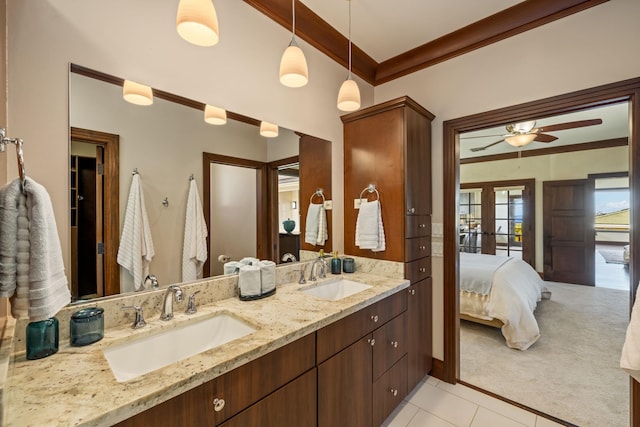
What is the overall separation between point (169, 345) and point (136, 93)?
3.79ft

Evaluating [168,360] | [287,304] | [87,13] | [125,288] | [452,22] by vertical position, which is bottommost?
[168,360]

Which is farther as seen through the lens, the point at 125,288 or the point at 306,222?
the point at 306,222

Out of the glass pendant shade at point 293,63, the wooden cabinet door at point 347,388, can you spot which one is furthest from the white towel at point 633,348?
the glass pendant shade at point 293,63

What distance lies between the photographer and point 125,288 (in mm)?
1229

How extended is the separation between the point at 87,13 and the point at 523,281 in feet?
14.5

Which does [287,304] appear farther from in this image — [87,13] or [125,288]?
[87,13]

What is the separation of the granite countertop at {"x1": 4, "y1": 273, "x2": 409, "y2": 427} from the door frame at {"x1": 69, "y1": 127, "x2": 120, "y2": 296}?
24cm

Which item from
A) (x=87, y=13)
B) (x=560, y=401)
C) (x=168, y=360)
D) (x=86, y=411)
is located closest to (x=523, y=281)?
(x=560, y=401)

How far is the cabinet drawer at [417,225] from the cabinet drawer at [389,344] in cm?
60

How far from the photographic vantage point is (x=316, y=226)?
7.25 feet

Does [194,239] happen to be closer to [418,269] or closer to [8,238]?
[8,238]

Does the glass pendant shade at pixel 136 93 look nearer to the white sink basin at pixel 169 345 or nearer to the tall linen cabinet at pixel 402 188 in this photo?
the white sink basin at pixel 169 345

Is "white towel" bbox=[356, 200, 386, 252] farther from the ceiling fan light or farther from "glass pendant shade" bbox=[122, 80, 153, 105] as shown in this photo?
the ceiling fan light

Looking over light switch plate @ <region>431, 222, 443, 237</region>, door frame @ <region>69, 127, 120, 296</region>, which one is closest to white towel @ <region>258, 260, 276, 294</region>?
door frame @ <region>69, 127, 120, 296</region>
